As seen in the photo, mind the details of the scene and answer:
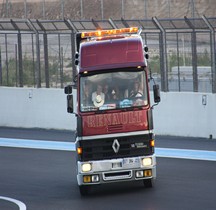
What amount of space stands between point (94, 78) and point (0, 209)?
10.5 feet

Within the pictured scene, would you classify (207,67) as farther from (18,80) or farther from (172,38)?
(18,80)

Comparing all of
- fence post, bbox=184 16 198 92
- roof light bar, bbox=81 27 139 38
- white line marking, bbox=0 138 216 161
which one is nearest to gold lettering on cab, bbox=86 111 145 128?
roof light bar, bbox=81 27 139 38

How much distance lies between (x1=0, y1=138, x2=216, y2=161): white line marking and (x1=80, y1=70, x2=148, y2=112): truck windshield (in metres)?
4.98

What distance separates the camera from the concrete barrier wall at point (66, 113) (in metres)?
27.2

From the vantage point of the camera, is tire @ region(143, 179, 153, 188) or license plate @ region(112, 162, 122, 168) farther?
tire @ region(143, 179, 153, 188)

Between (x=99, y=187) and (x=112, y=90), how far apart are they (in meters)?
2.28

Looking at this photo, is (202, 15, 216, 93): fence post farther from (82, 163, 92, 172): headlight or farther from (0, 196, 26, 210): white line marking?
(0, 196, 26, 210): white line marking

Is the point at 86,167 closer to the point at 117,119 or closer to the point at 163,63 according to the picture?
the point at 117,119

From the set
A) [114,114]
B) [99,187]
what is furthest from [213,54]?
[114,114]

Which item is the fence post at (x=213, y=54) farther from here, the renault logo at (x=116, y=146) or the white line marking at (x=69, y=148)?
the renault logo at (x=116, y=146)

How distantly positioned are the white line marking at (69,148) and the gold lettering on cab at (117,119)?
5.18 m

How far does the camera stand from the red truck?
18750 millimetres

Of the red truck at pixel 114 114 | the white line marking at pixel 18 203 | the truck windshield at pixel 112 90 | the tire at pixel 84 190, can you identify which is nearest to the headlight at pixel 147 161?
the red truck at pixel 114 114

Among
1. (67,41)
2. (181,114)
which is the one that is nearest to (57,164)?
(181,114)
